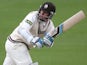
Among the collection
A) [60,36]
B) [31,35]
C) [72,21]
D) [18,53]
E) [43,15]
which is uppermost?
[43,15]

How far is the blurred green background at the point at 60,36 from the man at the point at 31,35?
293 cm

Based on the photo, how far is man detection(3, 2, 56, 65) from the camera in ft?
34.6

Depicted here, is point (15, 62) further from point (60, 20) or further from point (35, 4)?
point (35, 4)

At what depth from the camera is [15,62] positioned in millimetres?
10977

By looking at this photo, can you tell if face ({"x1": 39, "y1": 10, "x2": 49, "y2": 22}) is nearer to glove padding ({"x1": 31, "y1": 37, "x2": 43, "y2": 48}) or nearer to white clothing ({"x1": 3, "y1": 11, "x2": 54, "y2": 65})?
white clothing ({"x1": 3, "y1": 11, "x2": 54, "y2": 65})

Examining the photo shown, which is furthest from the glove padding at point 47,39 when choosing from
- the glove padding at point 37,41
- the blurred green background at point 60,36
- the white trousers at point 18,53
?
the blurred green background at point 60,36

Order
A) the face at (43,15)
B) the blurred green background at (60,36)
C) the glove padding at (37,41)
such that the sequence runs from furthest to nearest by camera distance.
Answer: the blurred green background at (60,36)
the face at (43,15)
the glove padding at (37,41)

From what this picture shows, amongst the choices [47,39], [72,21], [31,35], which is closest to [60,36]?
[72,21]

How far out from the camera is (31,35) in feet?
34.5

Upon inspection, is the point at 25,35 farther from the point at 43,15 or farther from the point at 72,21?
the point at 72,21

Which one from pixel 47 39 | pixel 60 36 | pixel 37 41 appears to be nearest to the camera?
pixel 37 41

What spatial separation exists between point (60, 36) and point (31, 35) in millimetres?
5894

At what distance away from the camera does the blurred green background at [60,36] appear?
46.9 feet

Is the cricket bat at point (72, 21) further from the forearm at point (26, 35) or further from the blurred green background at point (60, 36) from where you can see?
the blurred green background at point (60, 36)
